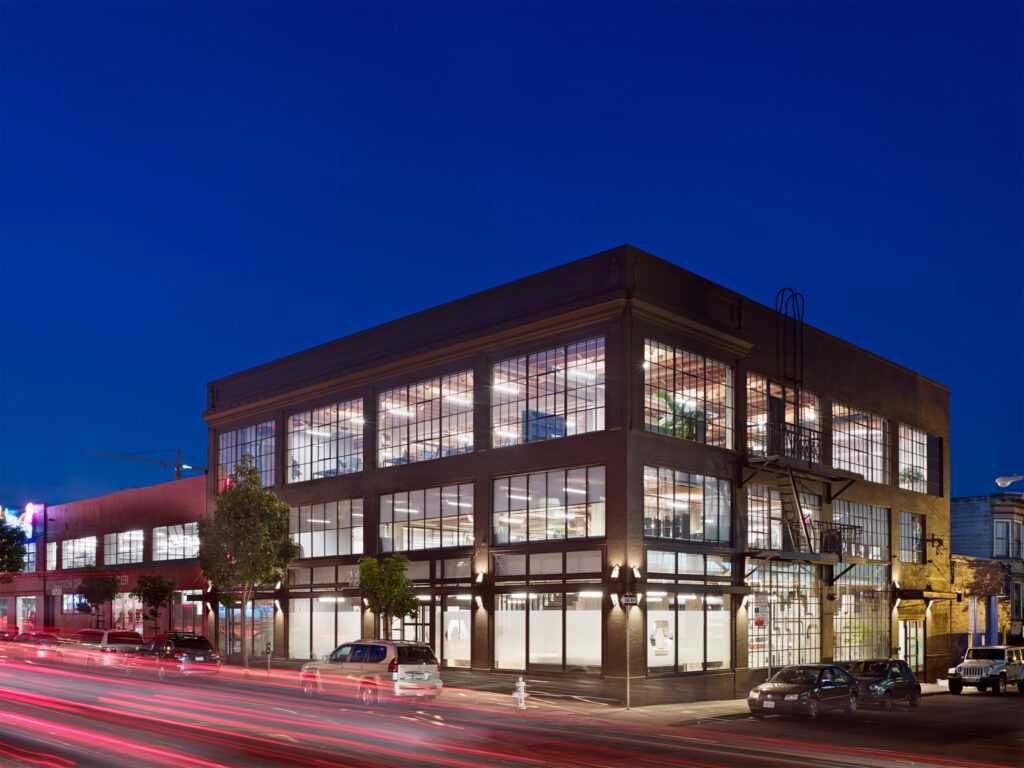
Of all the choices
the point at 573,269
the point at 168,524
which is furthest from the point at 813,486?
the point at 168,524

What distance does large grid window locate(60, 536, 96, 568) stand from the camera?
70750 mm

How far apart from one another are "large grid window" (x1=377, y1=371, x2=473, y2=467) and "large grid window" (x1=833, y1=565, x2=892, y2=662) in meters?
17.1

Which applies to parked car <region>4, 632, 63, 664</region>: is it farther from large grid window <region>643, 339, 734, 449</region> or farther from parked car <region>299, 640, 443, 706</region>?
large grid window <region>643, 339, 734, 449</region>

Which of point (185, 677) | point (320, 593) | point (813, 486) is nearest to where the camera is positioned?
point (185, 677)

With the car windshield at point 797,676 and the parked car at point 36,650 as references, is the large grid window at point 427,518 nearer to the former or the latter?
the car windshield at point 797,676

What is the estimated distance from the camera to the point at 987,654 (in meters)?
40.6

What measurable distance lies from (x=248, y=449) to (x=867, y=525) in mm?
29716

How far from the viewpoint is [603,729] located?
2475cm

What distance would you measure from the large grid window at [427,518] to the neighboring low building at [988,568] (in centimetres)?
2699

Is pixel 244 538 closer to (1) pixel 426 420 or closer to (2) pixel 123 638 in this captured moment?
(2) pixel 123 638

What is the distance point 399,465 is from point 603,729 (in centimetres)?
2075

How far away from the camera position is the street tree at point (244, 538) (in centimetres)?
4269

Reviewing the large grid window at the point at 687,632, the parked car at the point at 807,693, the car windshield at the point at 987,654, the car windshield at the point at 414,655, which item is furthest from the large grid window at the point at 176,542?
the car windshield at the point at 987,654

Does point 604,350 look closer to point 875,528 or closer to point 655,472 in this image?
point 655,472
